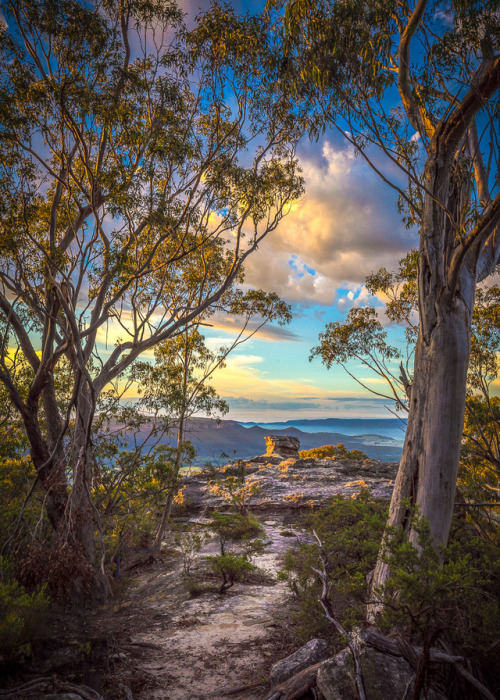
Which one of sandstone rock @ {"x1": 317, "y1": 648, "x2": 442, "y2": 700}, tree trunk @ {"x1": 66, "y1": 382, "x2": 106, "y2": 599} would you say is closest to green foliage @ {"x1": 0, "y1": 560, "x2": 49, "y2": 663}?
tree trunk @ {"x1": 66, "y1": 382, "x2": 106, "y2": 599}

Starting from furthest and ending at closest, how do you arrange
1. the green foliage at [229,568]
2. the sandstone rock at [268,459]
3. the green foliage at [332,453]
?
the green foliage at [332,453] → the sandstone rock at [268,459] → the green foliage at [229,568]

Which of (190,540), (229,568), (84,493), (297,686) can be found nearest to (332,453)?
(190,540)

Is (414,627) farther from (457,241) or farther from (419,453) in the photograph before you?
(457,241)

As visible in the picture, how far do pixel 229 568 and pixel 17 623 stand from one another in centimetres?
478

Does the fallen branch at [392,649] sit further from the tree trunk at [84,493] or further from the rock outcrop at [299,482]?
the rock outcrop at [299,482]

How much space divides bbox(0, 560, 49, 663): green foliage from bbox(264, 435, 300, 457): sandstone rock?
65.6 feet

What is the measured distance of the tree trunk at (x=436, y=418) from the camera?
4684mm

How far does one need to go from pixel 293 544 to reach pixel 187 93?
511 inches

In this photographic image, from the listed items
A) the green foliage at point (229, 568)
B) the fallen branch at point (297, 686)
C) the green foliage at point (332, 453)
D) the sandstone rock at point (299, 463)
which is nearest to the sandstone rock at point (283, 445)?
the green foliage at point (332, 453)

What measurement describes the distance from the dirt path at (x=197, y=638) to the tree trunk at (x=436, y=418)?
2.20 meters

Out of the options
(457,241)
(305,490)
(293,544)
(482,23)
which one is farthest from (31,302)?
(305,490)

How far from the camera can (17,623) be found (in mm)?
4527

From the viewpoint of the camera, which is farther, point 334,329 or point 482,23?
point 334,329

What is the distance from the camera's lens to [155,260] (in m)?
11.1
